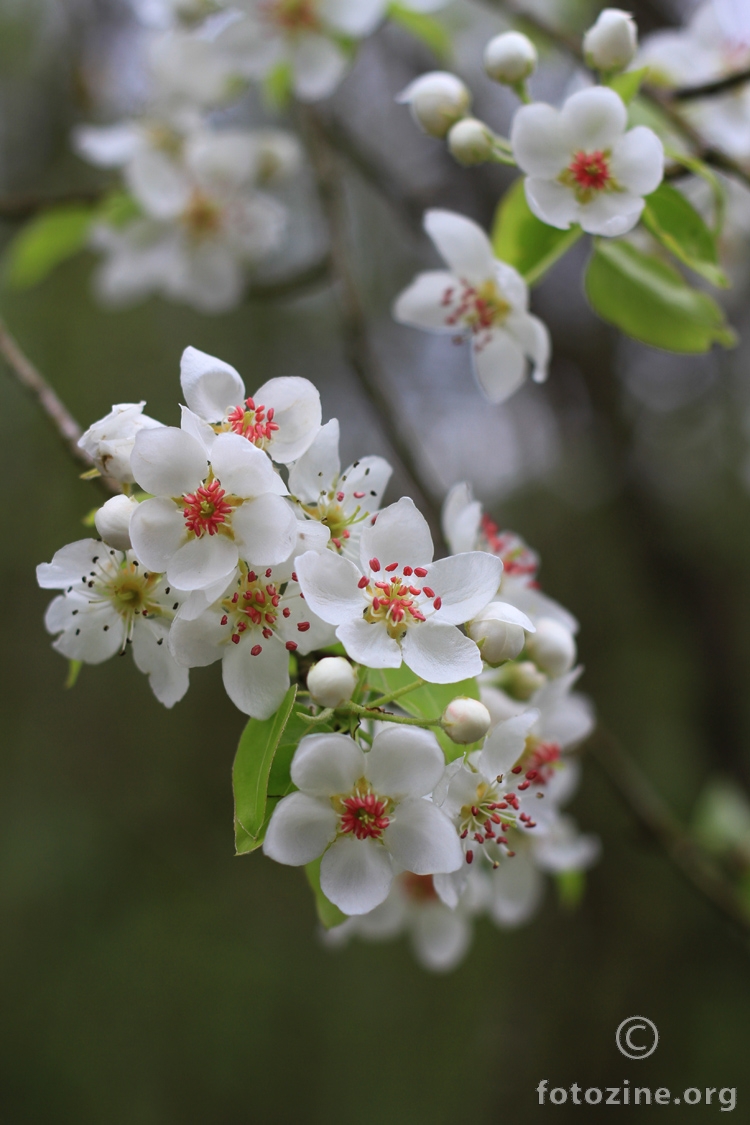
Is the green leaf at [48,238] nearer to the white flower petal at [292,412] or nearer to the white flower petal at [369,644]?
the white flower petal at [292,412]

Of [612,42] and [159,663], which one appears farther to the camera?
[612,42]

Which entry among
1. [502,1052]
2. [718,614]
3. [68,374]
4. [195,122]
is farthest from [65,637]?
[502,1052]

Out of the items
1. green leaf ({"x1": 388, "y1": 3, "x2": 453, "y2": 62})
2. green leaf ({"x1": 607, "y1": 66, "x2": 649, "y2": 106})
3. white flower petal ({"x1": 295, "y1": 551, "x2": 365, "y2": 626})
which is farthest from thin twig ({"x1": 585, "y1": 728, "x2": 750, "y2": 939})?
green leaf ({"x1": 388, "y1": 3, "x2": 453, "y2": 62})

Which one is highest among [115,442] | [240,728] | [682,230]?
[115,442]

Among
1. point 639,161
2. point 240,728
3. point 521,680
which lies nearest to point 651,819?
point 521,680

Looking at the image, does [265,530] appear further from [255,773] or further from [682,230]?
[682,230]

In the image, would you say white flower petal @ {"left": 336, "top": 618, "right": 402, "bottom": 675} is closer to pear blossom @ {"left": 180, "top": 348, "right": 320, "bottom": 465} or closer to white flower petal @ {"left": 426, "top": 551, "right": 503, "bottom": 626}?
white flower petal @ {"left": 426, "top": 551, "right": 503, "bottom": 626}
